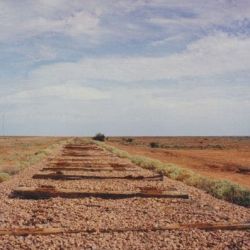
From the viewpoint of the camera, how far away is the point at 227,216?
13367 millimetres

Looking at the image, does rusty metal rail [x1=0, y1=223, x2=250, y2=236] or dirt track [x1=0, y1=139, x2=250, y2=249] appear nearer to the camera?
dirt track [x1=0, y1=139, x2=250, y2=249]

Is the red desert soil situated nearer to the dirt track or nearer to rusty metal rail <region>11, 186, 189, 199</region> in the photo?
rusty metal rail <region>11, 186, 189, 199</region>

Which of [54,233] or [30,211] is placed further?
[30,211]

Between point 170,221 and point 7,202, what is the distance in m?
5.04

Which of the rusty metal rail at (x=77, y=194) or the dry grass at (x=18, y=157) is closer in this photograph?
the rusty metal rail at (x=77, y=194)

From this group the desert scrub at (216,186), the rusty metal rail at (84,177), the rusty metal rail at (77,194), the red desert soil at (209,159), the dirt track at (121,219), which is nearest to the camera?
the dirt track at (121,219)

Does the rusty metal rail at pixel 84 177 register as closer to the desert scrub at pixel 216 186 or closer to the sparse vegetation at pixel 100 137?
the desert scrub at pixel 216 186

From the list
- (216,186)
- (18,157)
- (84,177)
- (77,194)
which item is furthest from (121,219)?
(18,157)

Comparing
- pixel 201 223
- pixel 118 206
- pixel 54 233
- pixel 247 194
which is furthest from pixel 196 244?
pixel 247 194

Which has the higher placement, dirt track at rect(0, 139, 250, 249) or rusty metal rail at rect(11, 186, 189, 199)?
rusty metal rail at rect(11, 186, 189, 199)

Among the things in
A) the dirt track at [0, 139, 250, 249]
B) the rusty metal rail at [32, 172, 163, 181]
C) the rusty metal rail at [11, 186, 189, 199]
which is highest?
the rusty metal rail at [32, 172, 163, 181]

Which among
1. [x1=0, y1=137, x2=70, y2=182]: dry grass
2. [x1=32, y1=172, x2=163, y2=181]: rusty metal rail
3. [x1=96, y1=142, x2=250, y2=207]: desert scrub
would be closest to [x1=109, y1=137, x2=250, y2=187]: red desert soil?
[x1=96, y1=142, x2=250, y2=207]: desert scrub

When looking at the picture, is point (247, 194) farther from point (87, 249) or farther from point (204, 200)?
point (87, 249)

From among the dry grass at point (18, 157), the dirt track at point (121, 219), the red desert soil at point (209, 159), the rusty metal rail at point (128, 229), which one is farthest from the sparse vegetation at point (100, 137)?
the rusty metal rail at point (128, 229)
